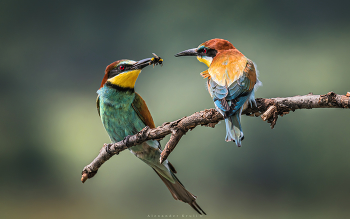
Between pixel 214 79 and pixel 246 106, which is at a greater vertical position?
pixel 214 79

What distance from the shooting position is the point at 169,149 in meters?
0.99

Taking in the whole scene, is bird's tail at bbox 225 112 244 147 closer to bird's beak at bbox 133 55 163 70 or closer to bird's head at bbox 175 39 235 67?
bird's head at bbox 175 39 235 67

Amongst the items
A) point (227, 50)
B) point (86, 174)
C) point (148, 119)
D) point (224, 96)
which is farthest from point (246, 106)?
point (86, 174)

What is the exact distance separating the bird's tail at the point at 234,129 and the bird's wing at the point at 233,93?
19 mm

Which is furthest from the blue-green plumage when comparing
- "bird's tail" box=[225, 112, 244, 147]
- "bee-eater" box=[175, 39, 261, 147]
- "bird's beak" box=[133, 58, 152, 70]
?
"bird's tail" box=[225, 112, 244, 147]

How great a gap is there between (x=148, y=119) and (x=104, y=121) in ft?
0.76

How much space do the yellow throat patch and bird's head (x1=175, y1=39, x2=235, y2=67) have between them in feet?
0.94

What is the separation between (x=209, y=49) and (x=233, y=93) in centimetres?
32

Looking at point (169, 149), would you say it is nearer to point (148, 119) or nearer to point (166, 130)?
point (166, 130)

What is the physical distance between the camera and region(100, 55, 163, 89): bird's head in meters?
1.40

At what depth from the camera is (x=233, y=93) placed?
0.99m

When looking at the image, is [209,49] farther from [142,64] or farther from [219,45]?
[142,64]

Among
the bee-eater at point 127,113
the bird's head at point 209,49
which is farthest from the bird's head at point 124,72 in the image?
the bird's head at point 209,49

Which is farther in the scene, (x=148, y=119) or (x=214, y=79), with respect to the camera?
(x=148, y=119)
